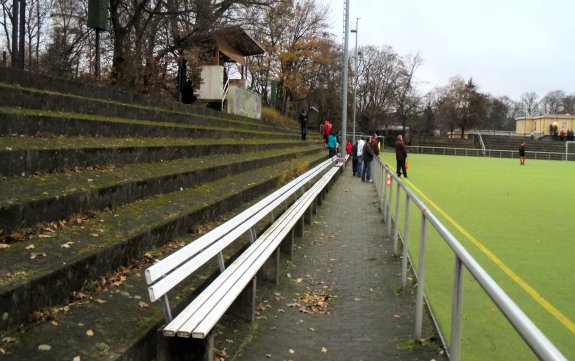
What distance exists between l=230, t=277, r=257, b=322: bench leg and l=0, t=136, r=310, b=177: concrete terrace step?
261cm

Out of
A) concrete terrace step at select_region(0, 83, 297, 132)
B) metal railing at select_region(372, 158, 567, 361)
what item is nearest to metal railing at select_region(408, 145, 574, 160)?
concrete terrace step at select_region(0, 83, 297, 132)

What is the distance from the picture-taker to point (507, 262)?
7957mm

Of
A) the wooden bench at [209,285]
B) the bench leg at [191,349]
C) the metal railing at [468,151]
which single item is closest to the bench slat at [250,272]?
the wooden bench at [209,285]

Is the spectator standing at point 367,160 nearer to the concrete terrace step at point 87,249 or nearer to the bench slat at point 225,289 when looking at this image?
the concrete terrace step at point 87,249

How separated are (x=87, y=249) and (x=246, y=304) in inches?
63.6

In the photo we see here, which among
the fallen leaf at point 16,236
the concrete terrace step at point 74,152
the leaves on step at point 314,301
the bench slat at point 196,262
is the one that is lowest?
the leaves on step at point 314,301

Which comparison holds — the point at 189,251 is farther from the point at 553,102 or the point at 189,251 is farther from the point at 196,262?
the point at 553,102

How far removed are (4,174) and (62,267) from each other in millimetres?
1971

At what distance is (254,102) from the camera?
29500 mm

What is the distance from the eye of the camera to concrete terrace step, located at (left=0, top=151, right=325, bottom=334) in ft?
11.3

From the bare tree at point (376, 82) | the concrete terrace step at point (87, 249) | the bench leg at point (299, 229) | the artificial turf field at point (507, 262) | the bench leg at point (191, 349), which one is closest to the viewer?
the concrete terrace step at point (87, 249)

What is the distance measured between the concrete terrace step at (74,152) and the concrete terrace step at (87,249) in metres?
0.89

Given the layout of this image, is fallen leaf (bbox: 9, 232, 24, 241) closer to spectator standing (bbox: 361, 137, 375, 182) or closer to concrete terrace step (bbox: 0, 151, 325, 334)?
concrete terrace step (bbox: 0, 151, 325, 334)

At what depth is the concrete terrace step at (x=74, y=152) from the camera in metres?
5.41
